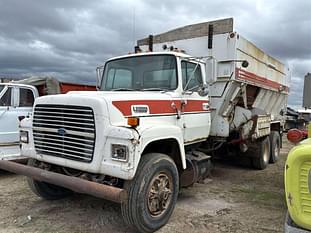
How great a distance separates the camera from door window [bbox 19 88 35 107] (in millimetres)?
7469

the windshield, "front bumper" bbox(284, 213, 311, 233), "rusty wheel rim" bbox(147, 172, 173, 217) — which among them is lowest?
"rusty wheel rim" bbox(147, 172, 173, 217)

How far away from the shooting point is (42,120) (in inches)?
175

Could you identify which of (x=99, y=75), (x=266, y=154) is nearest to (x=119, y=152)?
(x=99, y=75)

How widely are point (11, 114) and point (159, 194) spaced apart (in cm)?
462

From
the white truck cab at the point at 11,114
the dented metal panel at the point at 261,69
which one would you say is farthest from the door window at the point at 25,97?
the dented metal panel at the point at 261,69

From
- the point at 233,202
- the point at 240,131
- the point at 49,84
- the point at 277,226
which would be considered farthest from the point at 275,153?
the point at 49,84

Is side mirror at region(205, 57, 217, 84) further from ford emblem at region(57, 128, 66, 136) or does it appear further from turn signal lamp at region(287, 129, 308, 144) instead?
ford emblem at region(57, 128, 66, 136)

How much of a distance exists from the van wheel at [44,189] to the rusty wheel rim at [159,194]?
2041 mm

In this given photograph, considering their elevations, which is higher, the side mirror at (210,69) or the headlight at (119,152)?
the side mirror at (210,69)

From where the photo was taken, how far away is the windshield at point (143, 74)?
16.6ft

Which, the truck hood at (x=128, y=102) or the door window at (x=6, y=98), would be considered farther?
the door window at (x=6, y=98)

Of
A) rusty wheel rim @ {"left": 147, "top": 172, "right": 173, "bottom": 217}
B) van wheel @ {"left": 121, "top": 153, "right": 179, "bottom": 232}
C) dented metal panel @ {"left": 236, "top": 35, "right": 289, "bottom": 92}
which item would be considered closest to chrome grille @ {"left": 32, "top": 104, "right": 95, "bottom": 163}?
van wheel @ {"left": 121, "top": 153, "right": 179, "bottom": 232}

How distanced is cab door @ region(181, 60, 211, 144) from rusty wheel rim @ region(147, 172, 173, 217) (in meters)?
1.04

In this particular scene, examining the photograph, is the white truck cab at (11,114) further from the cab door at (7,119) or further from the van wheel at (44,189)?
the van wheel at (44,189)
